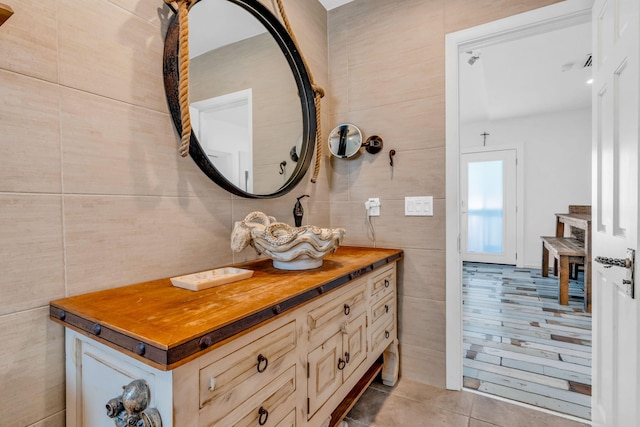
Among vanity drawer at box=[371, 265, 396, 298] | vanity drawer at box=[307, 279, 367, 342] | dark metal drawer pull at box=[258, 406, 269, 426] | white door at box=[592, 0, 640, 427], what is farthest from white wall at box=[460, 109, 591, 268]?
dark metal drawer pull at box=[258, 406, 269, 426]

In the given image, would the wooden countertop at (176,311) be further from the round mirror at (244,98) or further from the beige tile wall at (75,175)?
the round mirror at (244,98)

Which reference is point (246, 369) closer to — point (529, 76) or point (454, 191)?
point (454, 191)

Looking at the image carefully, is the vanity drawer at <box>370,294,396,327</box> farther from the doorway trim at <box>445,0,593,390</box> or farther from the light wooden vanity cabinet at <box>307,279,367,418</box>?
the doorway trim at <box>445,0,593,390</box>

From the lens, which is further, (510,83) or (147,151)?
(510,83)

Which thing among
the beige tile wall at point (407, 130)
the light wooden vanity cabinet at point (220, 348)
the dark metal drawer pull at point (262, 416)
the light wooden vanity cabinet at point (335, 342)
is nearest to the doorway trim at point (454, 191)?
the beige tile wall at point (407, 130)

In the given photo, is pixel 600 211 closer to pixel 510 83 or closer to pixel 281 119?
pixel 281 119

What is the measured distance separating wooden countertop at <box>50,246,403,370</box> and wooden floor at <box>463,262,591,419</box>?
4.88ft

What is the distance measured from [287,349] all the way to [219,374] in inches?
10.0

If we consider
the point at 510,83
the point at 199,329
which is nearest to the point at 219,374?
the point at 199,329

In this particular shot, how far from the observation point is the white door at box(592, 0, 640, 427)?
982 mm

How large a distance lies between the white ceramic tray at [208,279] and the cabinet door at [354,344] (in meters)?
0.48

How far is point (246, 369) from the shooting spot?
76cm

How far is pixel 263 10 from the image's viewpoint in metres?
1.46

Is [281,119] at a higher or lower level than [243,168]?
higher
